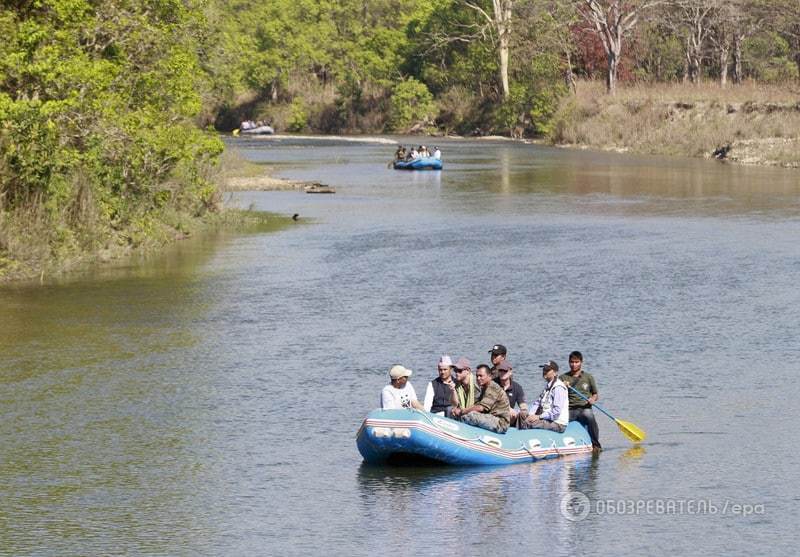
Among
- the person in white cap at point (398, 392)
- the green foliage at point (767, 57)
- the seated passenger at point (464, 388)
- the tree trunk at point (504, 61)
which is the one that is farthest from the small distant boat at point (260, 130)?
the person in white cap at point (398, 392)

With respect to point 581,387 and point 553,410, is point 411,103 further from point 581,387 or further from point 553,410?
point 553,410

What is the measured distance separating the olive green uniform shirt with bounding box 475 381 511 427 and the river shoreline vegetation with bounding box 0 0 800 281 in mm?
18469

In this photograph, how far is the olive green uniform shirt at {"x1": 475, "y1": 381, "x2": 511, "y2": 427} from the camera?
21156 millimetres

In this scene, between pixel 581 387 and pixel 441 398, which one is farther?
pixel 581 387

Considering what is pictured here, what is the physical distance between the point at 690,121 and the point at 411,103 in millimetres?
35660

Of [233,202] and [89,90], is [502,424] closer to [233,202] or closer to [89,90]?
[89,90]

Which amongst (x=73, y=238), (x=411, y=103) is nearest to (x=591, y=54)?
(x=411, y=103)

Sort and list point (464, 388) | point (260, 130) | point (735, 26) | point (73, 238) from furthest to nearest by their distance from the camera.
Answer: point (260, 130)
point (735, 26)
point (73, 238)
point (464, 388)

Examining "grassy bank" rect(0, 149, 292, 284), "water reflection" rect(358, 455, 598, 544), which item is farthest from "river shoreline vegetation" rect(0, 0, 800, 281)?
"water reflection" rect(358, 455, 598, 544)

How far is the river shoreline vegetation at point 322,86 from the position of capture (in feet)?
125

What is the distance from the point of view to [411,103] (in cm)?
12344

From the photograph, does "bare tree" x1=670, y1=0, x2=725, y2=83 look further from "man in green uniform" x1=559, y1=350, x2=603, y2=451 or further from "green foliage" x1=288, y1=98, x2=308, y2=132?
"man in green uniform" x1=559, y1=350, x2=603, y2=451

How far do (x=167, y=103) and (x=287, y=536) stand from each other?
28.7m

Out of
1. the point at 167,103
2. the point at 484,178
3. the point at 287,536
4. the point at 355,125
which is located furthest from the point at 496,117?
the point at 287,536
